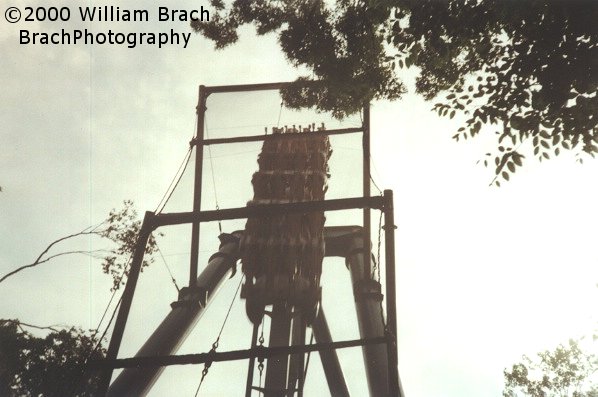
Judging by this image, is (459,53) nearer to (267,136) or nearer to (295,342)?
(267,136)

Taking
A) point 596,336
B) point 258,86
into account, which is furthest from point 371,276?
point 596,336

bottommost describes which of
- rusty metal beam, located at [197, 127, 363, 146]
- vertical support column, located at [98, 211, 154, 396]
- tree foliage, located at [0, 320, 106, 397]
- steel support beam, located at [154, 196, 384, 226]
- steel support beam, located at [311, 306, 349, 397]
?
vertical support column, located at [98, 211, 154, 396]

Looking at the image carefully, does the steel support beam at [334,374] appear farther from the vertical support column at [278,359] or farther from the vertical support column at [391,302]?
the vertical support column at [391,302]

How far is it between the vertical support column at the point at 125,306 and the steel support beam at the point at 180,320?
2.88m

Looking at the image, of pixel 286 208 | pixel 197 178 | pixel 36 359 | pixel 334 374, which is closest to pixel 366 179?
pixel 197 178

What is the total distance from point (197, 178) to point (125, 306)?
4.49 meters

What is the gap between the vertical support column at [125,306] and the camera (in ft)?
19.5

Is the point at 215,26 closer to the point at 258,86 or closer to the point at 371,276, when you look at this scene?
the point at 258,86

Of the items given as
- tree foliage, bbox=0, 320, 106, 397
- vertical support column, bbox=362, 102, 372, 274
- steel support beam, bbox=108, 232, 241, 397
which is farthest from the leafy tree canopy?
tree foliage, bbox=0, 320, 106, 397

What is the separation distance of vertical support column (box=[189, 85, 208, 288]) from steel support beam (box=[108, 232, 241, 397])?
52 cm

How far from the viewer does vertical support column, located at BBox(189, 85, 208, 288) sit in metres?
10.1

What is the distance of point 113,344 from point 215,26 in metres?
5.87

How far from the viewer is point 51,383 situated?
18734 millimetres

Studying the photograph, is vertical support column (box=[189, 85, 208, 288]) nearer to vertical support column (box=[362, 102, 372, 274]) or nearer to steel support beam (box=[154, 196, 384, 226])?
steel support beam (box=[154, 196, 384, 226])
